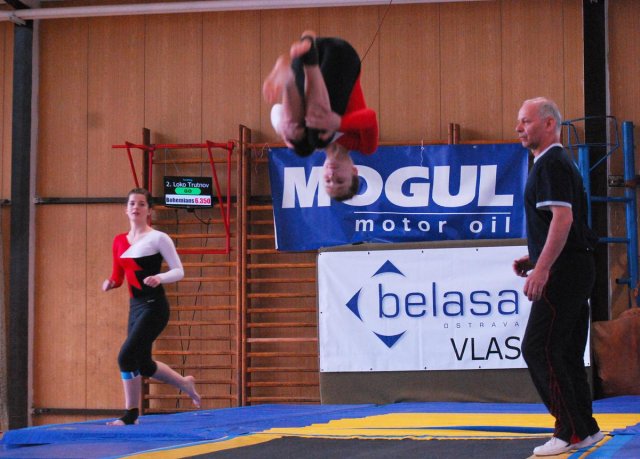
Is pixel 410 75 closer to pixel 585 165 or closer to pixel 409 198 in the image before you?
pixel 409 198

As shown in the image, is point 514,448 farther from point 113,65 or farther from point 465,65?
point 113,65

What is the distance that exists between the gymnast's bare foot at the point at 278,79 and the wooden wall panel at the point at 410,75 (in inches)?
177

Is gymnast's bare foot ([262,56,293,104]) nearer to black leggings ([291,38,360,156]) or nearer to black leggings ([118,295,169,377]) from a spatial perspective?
black leggings ([291,38,360,156])

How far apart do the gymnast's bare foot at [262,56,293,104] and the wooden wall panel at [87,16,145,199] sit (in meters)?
4.91

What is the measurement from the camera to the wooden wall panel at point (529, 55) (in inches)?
317

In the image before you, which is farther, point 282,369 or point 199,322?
point 199,322

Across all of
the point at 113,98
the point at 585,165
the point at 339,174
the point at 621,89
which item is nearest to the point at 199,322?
the point at 113,98

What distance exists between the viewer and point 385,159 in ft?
25.7

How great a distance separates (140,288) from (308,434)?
1514mm

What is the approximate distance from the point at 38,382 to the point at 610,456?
631 cm

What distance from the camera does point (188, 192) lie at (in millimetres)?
7973

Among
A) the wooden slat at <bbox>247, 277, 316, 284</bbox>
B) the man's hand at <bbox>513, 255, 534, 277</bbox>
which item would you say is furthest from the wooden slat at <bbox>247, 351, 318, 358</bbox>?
the man's hand at <bbox>513, 255, 534, 277</bbox>

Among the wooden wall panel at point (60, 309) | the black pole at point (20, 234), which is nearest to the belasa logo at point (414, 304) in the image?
the wooden wall panel at point (60, 309)

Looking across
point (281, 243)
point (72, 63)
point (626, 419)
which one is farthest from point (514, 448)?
point (72, 63)
